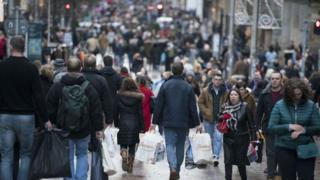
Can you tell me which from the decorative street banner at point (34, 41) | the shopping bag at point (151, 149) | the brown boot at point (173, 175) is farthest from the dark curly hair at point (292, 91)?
the decorative street banner at point (34, 41)

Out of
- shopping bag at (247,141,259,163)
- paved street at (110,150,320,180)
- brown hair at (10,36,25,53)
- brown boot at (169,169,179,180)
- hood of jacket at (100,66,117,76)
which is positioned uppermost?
brown hair at (10,36,25,53)

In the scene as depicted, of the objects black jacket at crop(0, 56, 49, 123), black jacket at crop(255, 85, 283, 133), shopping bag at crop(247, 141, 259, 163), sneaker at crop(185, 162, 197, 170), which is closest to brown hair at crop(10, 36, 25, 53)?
black jacket at crop(0, 56, 49, 123)

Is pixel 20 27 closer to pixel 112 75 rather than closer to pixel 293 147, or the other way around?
pixel 112 75

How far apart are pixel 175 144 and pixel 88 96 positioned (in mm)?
3075

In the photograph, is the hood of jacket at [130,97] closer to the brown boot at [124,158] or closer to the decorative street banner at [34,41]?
the brown boot at [124,158]

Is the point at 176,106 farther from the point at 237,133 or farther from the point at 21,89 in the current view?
the point at 21,89

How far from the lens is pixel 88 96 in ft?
39.9

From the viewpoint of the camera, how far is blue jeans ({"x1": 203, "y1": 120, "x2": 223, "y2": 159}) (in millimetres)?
17656

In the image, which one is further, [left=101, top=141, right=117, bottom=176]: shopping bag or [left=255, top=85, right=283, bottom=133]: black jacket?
[left=255, top=85, right=283, bottom=133]: black jacket

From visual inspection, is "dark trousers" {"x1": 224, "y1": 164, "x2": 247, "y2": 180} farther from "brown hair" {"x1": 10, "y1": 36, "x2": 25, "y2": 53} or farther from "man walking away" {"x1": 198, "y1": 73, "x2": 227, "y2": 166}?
"brown hair" {"x1": 10, "y1": 36, "x2": 25, "y2": 53}

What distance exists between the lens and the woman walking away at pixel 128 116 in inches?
632

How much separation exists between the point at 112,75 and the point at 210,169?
244 cm

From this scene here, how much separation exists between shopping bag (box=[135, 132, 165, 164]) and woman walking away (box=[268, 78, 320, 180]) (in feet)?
16.0

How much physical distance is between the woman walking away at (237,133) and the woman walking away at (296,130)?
332cm
